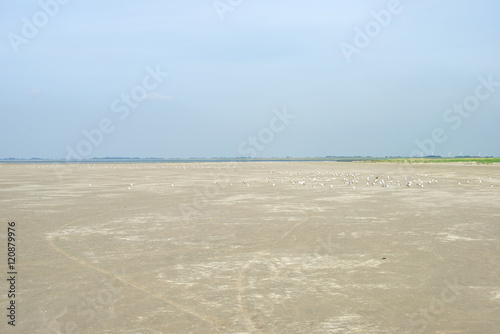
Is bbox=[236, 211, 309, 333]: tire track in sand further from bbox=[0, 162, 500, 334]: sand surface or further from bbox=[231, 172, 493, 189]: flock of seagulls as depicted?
bbox=[231, 172, 493, 189]: flock of seagulls

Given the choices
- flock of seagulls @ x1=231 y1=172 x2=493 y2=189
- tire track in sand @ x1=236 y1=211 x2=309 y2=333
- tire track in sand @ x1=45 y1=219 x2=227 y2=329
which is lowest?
tire track in sand @ x1=45 y1=219 x2=227 y2=329

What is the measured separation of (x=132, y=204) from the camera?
20141 millimetres

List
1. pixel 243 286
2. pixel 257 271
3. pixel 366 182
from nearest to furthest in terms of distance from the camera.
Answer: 1. pixel 243 286
2. pixel 257 271
3. pixel 366 182

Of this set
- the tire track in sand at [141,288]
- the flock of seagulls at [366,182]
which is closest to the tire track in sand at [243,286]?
the tire track in sand at [141,288]

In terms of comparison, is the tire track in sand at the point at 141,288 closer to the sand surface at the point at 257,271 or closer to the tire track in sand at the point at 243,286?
the sand surface at the point at 257,271

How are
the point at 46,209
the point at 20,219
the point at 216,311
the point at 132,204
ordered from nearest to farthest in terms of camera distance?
the point at 216,311, the point at 20,219, the point at 46,209, the point at 132,204

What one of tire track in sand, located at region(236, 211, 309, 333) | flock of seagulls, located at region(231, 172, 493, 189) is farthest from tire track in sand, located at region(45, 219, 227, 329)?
flock of seagulls, located at region(231, 172, 493, 189)

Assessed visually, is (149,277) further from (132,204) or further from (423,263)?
(132,204)

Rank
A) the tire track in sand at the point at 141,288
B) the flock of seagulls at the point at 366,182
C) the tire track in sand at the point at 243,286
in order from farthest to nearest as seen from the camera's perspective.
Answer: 1. the flock of seagulls at the point at 366,182
2. the tire track in sand at the point at 141,288
3. the tire track in sand at the point at 243,286

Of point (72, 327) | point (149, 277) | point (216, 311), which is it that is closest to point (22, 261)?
point (149, 277)

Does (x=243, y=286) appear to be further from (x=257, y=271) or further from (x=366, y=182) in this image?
(x=366, y=182)

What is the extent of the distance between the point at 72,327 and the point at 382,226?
10288 millimetres

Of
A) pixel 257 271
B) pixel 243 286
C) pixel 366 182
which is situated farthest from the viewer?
pixel 366 182

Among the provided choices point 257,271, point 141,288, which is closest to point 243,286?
point 257,271
